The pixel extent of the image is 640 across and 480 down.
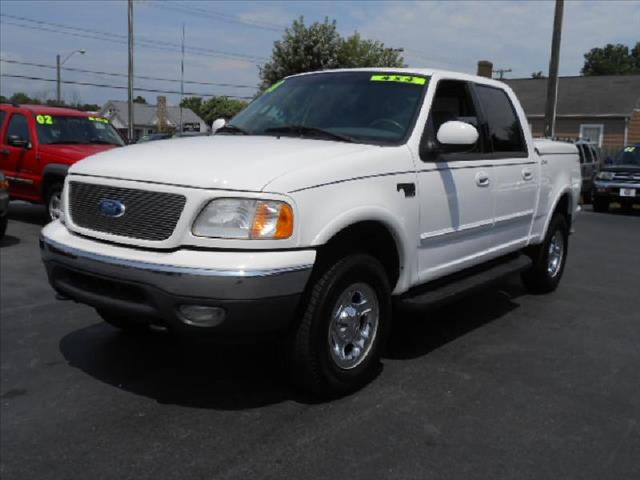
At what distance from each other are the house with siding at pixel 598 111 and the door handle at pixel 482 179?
31.6 meters

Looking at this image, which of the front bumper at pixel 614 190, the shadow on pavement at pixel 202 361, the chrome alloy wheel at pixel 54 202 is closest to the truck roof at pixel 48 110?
the chrome alloy wheel at pixel 54 202

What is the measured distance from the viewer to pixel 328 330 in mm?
3643

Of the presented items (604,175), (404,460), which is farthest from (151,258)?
(604,175)

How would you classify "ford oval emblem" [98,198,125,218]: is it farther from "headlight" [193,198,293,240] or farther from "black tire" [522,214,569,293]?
"black tire" [522,214,569,293]

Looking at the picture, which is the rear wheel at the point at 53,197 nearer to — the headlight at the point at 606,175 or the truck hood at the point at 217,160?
the truck hood at the point at 217,160


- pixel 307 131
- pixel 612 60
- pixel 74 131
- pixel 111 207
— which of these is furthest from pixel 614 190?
pixel 612 60

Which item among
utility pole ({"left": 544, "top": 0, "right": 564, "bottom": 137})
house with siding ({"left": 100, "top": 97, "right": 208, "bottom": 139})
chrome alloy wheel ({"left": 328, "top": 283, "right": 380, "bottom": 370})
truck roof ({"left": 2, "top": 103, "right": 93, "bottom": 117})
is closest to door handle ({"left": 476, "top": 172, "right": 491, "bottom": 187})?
chrome alloy wheel ({"left": 328, "top": 283, "right": 380, "bottom": 370})

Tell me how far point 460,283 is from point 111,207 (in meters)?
2.50

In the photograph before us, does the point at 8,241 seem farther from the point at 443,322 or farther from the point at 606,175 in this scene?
the point at 606,175

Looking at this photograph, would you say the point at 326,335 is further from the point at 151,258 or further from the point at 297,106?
the point at 297,106

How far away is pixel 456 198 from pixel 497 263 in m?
1.18

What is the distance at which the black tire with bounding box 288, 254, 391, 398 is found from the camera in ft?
11.6

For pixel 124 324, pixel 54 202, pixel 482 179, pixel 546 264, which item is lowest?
pixel 124 324

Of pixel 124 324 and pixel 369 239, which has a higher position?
pixel 369 239
